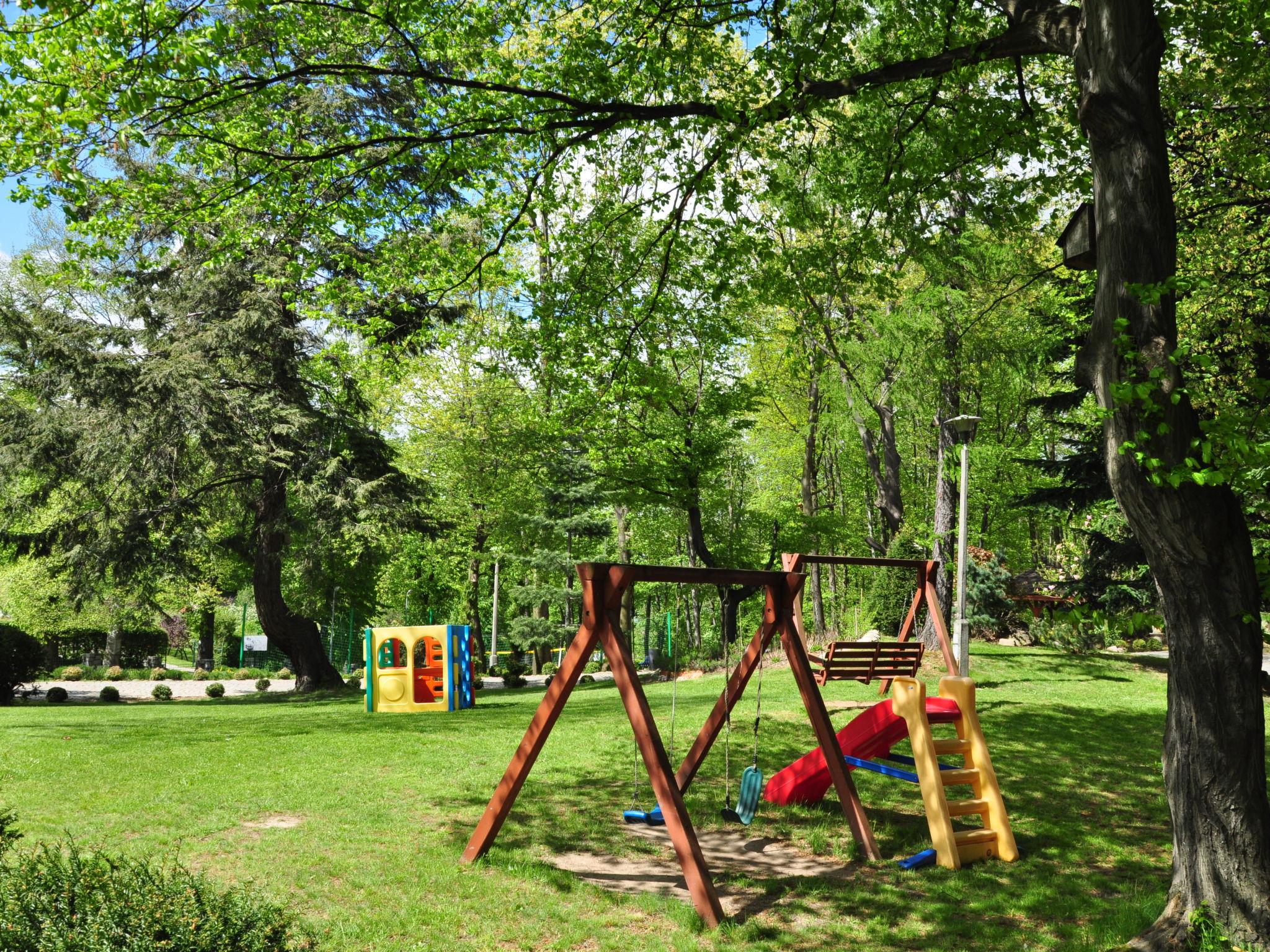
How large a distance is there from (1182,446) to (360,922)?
561 centimetres

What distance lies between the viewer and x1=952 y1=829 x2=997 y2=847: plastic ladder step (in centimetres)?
776

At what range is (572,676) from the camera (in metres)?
7.09

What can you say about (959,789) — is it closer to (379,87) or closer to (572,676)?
(572,676)

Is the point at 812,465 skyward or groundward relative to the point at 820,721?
skyward

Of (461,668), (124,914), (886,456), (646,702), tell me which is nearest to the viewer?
(124,914)

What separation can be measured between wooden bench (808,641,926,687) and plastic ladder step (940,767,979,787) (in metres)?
2.62

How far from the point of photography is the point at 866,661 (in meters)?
11.3

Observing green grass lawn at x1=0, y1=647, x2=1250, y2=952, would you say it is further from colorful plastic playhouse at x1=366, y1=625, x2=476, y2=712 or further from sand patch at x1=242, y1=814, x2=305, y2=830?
colorful plastic playhouse at x1=366, y1=625, x2=476, y2=712

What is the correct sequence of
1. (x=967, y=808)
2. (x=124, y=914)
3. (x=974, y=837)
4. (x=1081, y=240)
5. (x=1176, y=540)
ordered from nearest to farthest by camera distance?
(x=124, y=914) → (x=1176, y=540) → (x=1081, y=240) → (x=974, y=837) → (x=967, y=808)

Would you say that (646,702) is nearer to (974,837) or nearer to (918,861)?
(918,861)

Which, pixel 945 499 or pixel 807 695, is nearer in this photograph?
pixel 807 695

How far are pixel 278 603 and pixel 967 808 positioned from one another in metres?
22.9

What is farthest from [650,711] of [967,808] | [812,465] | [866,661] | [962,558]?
[812,465]

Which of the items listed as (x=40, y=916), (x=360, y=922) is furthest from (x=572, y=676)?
(x=40, y=916)
